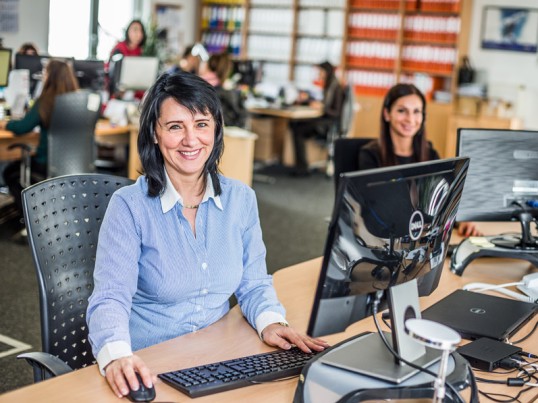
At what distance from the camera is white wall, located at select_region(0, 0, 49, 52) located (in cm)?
783

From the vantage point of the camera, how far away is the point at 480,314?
2031mm

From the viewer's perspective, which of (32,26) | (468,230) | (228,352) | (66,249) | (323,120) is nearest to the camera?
(228,352)

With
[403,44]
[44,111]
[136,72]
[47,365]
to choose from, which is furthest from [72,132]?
[403,44]

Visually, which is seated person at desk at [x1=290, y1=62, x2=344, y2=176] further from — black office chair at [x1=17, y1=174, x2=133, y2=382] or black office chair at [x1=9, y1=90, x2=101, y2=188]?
black office chair at [x1=17, y1=174, x2=133, y2=382]

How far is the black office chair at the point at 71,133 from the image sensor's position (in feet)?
15.2

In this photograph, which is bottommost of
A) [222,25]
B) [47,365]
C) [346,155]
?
[47,365]

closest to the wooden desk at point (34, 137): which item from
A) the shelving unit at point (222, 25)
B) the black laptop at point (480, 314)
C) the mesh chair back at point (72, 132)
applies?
the mesh chair back at point (72, 132)

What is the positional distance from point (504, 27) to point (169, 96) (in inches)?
287

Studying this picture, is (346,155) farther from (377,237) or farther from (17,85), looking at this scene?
(17,85)

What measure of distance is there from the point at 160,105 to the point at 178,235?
30cm

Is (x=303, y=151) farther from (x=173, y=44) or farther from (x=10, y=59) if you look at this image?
(x=10, y=59)

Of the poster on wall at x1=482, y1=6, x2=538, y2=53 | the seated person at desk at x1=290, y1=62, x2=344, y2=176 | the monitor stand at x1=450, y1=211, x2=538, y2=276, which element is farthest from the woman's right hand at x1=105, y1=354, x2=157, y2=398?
the poster on wall at x1=482, y1=6, x2=538, y2=53

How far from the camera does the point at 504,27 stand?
836 centimetres

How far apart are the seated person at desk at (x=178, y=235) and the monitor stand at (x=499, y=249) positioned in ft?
2.79
